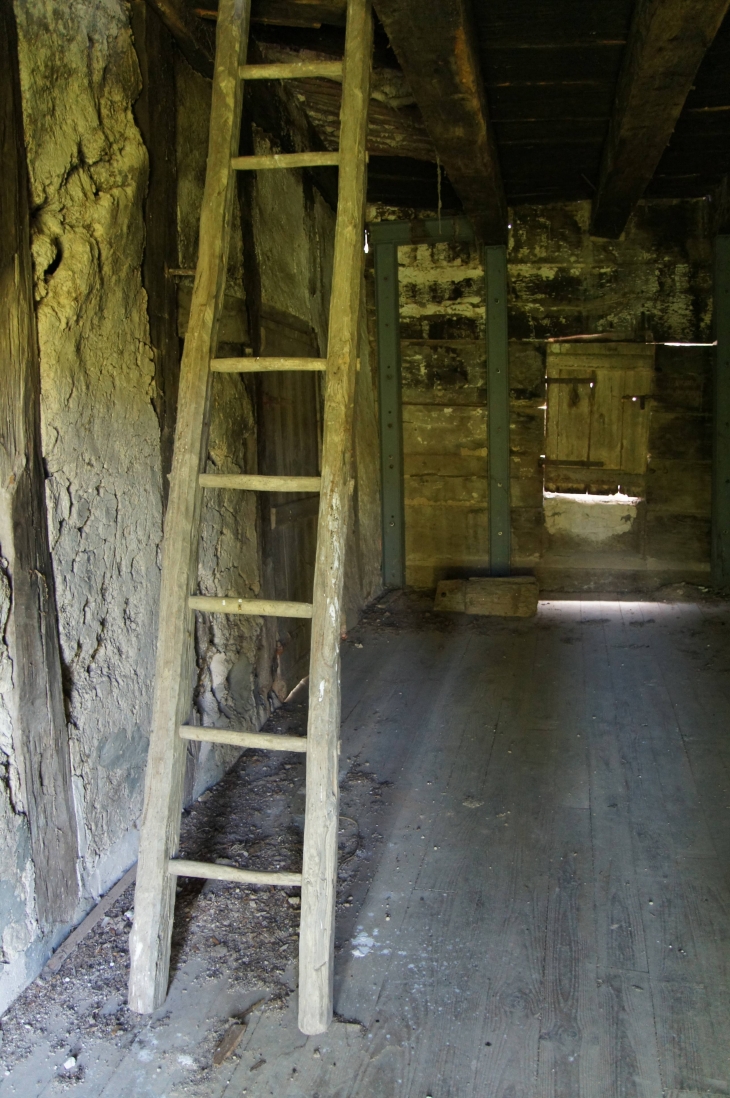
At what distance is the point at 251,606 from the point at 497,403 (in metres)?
3.88

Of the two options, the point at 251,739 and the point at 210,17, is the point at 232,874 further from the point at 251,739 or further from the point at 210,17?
the point at 210,17

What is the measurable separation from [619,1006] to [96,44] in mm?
2737

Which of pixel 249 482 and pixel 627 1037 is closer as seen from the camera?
pixel 627 1037

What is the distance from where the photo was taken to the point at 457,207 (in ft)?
17.0

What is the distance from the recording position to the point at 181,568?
185cm

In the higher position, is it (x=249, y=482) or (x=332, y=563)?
(x=249, y=482)

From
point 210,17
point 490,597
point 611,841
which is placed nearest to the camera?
point 611,841

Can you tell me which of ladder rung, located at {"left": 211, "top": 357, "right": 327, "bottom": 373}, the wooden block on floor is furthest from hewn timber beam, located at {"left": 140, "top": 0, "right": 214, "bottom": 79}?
the wooden block on floor

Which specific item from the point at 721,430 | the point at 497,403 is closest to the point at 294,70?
the point at 497,403

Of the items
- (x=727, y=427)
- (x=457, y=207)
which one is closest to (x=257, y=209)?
(x=457, y=207)

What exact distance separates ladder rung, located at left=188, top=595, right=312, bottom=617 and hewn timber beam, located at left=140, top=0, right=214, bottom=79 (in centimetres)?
183

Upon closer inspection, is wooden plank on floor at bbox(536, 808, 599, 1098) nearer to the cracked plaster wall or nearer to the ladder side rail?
the ladder side rail

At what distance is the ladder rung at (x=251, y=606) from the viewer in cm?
180

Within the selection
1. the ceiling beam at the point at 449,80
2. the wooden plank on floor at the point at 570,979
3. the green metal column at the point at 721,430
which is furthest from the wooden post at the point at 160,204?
the green metal column at the point at 721,430
